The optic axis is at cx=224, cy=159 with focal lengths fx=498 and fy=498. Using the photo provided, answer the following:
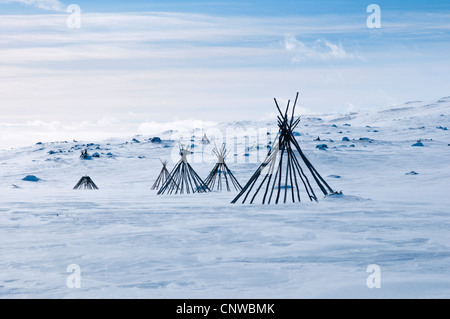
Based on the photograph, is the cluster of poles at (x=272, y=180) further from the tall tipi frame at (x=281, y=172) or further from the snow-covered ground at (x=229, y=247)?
the snow-covered ground at (x=229, y=247)

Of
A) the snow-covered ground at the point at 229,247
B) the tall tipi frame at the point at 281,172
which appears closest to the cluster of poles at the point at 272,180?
the tall tipi frame at the point at 281,172

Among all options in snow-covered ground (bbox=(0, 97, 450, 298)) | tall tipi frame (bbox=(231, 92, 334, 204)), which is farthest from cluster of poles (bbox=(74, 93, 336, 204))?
snow-covered ground (bbox=(0, 97, 450, 298))

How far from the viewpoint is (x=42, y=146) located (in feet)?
73.9

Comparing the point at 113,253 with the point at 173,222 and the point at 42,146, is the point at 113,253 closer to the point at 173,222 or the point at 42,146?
the point at 173,222

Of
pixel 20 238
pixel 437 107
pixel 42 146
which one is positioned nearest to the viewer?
pixel 20 238

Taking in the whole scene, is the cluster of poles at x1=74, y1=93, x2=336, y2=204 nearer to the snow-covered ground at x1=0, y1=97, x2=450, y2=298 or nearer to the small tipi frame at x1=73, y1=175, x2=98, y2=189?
the small tipi frame at x1=73, y1=175, x2=98, y2=189

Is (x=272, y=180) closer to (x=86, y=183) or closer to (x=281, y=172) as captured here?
(x=281, y=172)

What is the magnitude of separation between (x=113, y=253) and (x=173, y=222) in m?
1.52

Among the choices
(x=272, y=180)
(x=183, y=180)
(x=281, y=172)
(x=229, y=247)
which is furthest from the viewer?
(x=272, y=180)

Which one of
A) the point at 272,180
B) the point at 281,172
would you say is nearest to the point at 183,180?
the point at 272,180

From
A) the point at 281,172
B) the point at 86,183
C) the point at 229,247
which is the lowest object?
the point at 229,247

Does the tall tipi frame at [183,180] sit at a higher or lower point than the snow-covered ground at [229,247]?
higher

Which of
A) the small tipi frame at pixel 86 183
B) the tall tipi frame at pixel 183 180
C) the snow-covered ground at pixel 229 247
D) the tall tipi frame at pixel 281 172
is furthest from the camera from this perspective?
the small tipi frame at pixel 86 183
